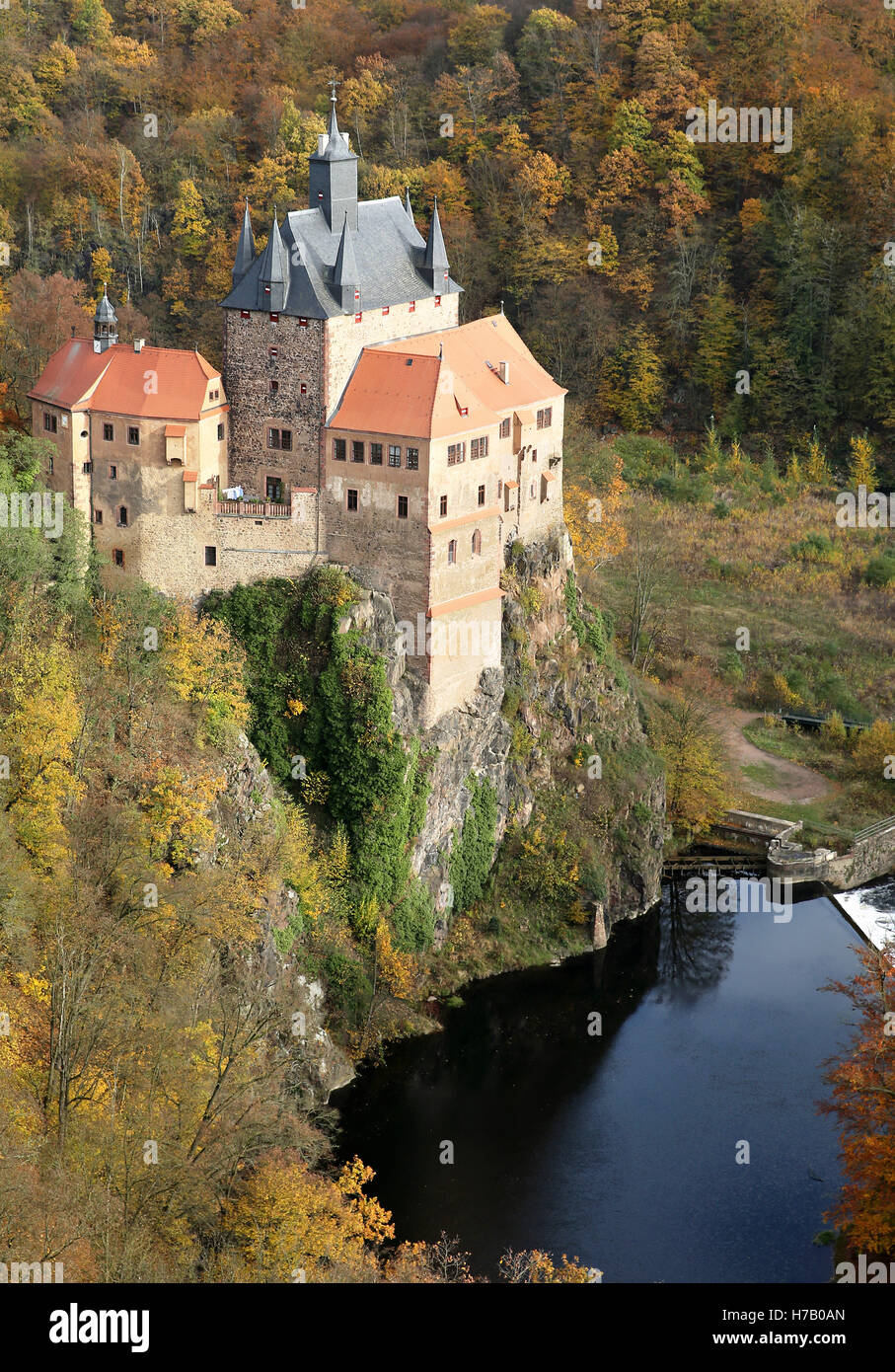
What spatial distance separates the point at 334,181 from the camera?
6969 centimetres

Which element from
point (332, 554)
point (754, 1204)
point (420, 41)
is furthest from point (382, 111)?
point (754, 1204)

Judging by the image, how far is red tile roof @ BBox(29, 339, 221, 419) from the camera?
67625 mm

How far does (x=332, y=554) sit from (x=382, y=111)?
5564 centimetres

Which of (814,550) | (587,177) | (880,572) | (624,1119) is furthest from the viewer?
(587,177)

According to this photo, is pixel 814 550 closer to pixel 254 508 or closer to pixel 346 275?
pixel 346 275

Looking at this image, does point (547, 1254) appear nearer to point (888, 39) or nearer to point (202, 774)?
point (202, 774)

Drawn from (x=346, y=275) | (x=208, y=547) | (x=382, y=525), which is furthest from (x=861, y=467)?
(x=208, y=547)

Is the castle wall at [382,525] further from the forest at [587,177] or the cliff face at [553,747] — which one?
the forest at [587,177]

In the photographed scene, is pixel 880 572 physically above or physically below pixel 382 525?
below

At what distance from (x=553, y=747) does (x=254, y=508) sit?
50.6 ft

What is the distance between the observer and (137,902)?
6131cm

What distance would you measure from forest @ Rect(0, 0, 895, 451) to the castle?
32.5 metres

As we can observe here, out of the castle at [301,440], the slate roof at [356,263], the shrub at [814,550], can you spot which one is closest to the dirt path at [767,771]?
the shrub at [814,550]

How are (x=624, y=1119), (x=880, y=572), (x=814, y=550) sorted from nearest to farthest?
(x=624, y=1119), (x=880, y=572), (x=814, y=550)
